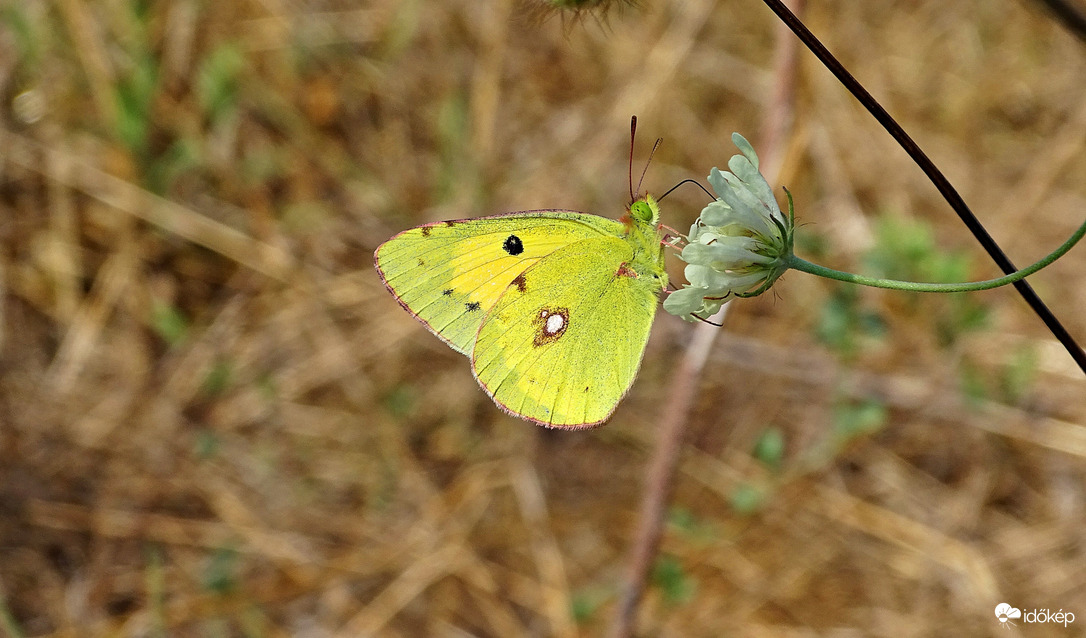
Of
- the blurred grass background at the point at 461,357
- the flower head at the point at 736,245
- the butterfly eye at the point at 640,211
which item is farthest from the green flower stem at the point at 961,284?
the blurred grass background at the point at 461,357

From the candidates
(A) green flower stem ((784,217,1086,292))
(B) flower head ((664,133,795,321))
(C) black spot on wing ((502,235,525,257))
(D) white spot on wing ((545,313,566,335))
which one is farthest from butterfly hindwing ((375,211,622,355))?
(A) green flower stem ((784,217,1086,292))

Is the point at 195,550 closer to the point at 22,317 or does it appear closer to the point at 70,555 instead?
the point at 70,555

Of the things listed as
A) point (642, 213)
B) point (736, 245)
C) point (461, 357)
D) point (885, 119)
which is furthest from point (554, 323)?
point (461, 357)

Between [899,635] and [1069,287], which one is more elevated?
[1069,287]

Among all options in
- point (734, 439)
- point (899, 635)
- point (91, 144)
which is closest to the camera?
point (899, 635)

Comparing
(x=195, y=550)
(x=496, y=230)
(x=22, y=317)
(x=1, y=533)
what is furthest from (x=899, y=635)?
(x=22, y=317)
